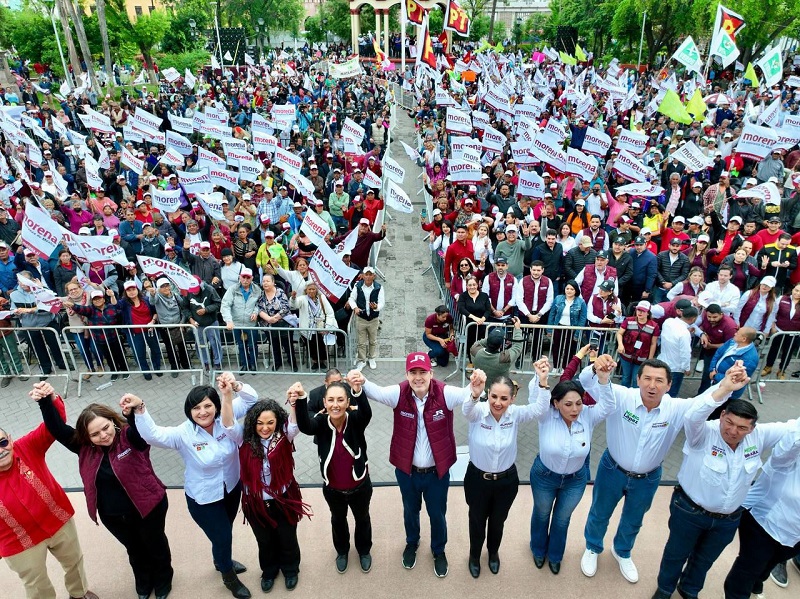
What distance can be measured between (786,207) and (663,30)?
108 ft

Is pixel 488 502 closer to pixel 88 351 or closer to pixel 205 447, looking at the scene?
pixel 205 447

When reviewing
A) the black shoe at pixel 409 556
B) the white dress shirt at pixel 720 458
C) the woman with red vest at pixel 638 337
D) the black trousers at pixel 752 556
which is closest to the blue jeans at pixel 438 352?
the woman with red vest at pixel 638 337

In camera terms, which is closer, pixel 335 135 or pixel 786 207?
pixel 786 207

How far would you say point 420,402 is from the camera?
4164 millimetres

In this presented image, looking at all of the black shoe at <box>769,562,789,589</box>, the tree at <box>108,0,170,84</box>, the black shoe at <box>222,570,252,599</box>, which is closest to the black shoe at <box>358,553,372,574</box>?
the black shoe at <box>222,570,252,599</box>

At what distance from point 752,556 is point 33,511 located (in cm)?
529

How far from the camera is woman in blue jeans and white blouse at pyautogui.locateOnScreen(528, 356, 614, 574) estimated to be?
397 centimetres

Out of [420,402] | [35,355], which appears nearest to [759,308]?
[420,402]

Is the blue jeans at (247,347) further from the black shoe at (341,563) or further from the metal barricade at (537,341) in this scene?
the black shoe at (341,563)

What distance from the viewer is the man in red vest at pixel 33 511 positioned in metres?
3.67

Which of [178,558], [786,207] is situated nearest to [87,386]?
[178,558]

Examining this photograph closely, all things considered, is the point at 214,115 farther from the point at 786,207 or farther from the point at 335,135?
the point at 786,207

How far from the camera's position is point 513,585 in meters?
4.59

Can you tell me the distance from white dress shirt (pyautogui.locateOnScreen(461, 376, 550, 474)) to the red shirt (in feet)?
10.0
